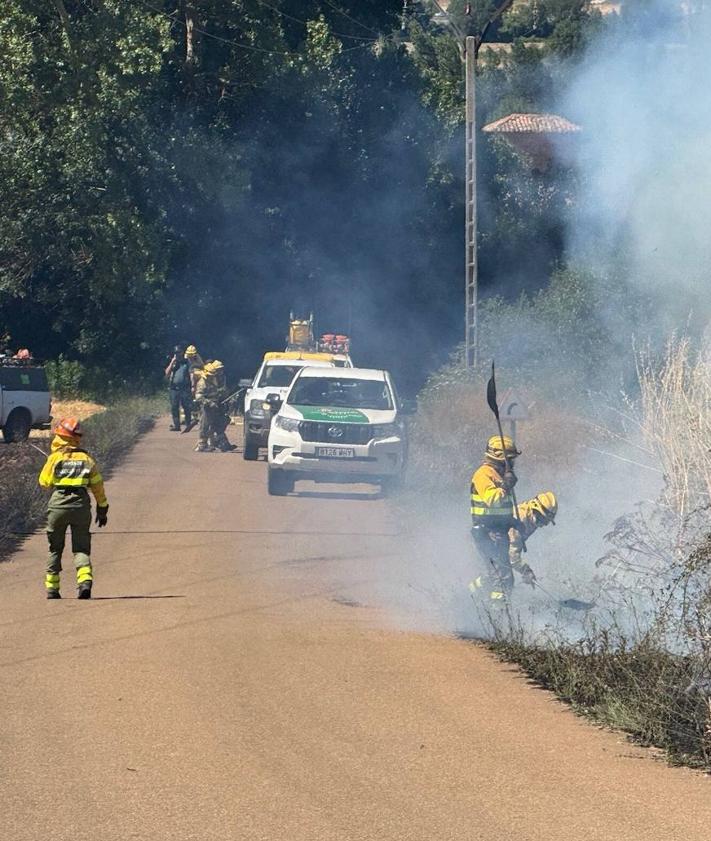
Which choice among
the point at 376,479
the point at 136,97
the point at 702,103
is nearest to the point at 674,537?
the point at 702,103

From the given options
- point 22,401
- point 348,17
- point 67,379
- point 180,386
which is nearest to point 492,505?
point 180,386

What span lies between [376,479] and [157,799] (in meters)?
14.6

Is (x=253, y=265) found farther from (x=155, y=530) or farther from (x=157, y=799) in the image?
(x=157, y=799)

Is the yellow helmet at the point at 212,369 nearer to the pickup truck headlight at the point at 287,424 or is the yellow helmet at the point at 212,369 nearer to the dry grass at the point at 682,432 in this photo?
the pickup truck headlight at the point at 287,424

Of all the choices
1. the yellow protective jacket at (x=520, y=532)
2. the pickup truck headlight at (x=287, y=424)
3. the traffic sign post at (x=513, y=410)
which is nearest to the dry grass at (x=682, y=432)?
the yellow protective jacket at (x=520, y=532)

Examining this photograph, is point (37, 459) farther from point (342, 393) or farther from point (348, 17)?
point (348, 17)

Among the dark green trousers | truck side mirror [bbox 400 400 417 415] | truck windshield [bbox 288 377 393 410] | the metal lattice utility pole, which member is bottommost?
the dark green trousers

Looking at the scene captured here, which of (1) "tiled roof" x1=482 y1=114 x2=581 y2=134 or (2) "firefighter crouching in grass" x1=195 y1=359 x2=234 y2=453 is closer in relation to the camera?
(2) "firefighter crouching in grass" x1=195 y1=359 x2=234 y2=453

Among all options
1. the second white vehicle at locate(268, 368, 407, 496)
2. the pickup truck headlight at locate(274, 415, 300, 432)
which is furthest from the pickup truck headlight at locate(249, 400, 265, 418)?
the pickup truck headlight at locate(274, 415, 300, 432)

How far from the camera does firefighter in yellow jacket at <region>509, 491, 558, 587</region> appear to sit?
39.4 feet

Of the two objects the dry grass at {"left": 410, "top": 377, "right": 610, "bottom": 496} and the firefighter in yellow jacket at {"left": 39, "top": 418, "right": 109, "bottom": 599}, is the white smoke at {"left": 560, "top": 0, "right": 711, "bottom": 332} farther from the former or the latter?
the firefighter in yellow jacket at {"left": 39, "top": 418, "right": 109, "bottom": 599}

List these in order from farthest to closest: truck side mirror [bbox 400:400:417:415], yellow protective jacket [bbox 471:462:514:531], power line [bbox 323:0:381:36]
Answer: power line [bbox 323:0:381:36], truck side mirror [bbox 400:400:417:415], yellow protective jacket [bbox 471:462:514:531]

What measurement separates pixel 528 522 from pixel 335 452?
8.82m

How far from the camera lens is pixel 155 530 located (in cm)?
1731
